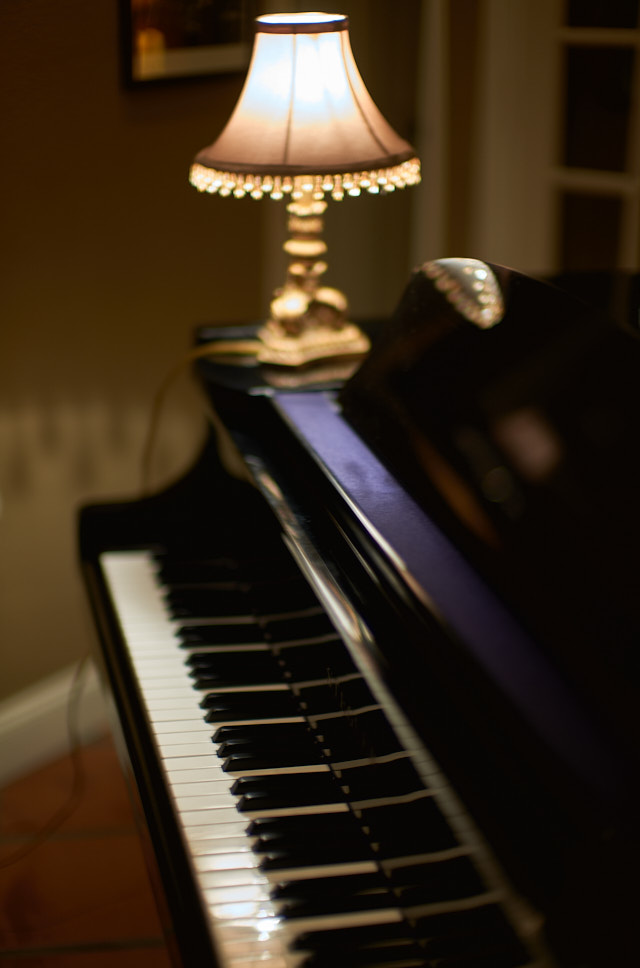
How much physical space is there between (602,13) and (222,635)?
2.11 m

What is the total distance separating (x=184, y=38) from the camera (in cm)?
204

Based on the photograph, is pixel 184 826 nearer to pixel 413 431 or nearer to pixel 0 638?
pixel 413 431

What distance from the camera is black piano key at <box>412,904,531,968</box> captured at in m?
0.84

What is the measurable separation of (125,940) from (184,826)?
3.10ft

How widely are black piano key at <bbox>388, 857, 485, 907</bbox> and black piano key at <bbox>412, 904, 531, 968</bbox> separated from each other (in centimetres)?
2

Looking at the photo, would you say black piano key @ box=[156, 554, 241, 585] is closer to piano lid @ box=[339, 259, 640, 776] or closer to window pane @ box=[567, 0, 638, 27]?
piano lid @ box=[339, 259, 640, 776]

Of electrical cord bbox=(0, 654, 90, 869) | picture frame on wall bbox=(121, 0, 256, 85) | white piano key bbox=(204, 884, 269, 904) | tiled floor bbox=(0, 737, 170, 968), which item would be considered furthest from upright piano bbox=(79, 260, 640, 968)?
picture frame on wall bbox=(121, 0, 256, 85)

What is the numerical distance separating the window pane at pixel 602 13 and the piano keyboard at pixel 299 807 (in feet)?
6.56

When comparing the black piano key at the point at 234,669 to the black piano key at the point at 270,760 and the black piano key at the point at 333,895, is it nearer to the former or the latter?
the black piano key at the point at 270,760

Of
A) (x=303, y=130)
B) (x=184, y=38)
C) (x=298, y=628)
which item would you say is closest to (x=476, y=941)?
(x=298, y=628)

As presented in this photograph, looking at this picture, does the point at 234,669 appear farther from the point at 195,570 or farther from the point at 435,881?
the point at 435,881

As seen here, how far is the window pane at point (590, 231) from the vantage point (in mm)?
2705

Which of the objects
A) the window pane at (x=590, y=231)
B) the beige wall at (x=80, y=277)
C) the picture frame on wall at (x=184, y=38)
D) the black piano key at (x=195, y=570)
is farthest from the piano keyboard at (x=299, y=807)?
the window pane at (x=590, y=231)

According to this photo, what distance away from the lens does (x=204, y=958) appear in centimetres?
90
